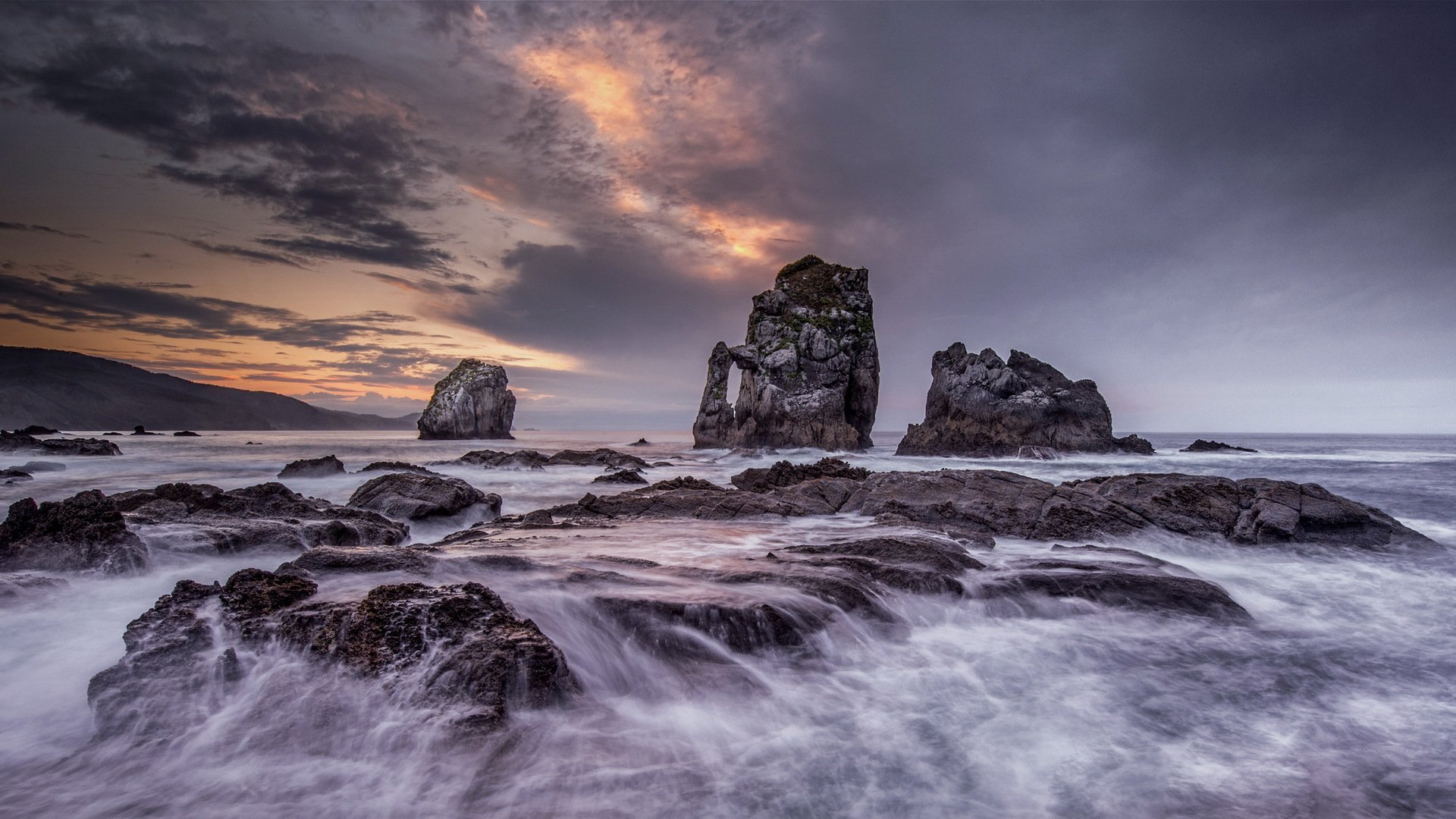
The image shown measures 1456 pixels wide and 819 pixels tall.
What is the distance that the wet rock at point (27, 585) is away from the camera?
477cm

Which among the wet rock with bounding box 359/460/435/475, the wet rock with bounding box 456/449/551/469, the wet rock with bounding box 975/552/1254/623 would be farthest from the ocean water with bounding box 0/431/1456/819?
the wet rock with bounding box 456/449/551/469

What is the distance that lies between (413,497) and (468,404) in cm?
7167

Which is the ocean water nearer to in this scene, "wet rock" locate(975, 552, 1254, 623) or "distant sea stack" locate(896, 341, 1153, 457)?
"wet rock" locate(975, 552, 1254, 623)

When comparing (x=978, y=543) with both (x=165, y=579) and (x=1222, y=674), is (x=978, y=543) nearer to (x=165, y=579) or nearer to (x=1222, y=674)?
(x=1222, y=674)

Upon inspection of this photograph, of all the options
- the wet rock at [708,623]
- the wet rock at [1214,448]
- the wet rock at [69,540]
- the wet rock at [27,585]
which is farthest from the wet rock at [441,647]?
the wet rock at [1214,448]

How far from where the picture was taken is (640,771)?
3.08 metres

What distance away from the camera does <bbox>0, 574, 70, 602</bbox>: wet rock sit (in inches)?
188

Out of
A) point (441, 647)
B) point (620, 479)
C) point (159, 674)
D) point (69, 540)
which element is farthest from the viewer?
point (620, 479)

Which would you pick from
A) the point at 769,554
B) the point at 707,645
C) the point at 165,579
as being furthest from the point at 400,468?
the point at 707,645

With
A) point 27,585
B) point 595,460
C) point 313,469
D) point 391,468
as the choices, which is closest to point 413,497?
point 27,585

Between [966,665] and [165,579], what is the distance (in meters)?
7.53

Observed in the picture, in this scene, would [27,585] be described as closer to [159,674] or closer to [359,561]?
[359,561]

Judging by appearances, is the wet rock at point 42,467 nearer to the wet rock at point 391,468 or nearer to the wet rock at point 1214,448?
the wet rock at point 391,468

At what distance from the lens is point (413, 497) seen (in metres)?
10.7
